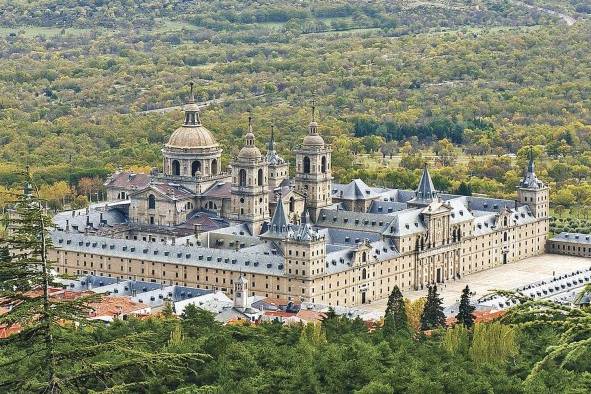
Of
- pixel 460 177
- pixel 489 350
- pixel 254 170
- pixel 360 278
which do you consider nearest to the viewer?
pixel 489 350

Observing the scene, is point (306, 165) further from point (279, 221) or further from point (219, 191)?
point (279, 221)

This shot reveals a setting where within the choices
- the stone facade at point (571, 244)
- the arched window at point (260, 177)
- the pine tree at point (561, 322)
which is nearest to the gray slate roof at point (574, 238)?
the stone facade at point (571, 244)

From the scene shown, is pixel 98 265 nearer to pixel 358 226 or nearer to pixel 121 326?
pixel 358 226

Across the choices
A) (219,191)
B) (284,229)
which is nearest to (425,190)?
(219,191)

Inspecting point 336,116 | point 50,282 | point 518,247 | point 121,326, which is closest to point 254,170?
point 518,247

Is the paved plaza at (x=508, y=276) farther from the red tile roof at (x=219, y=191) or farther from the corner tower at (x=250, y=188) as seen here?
the red tile roof at (x=219, y=191)

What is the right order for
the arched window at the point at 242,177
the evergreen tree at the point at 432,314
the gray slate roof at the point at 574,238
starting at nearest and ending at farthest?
1. the evergreen tree at the point at 432,314
2. the arched window at the point at 242,177
3. the gray slate roof at the point at 574,238

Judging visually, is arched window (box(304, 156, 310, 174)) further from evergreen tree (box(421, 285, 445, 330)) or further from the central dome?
evergreen tree (box(421, 285, 445, 330))
